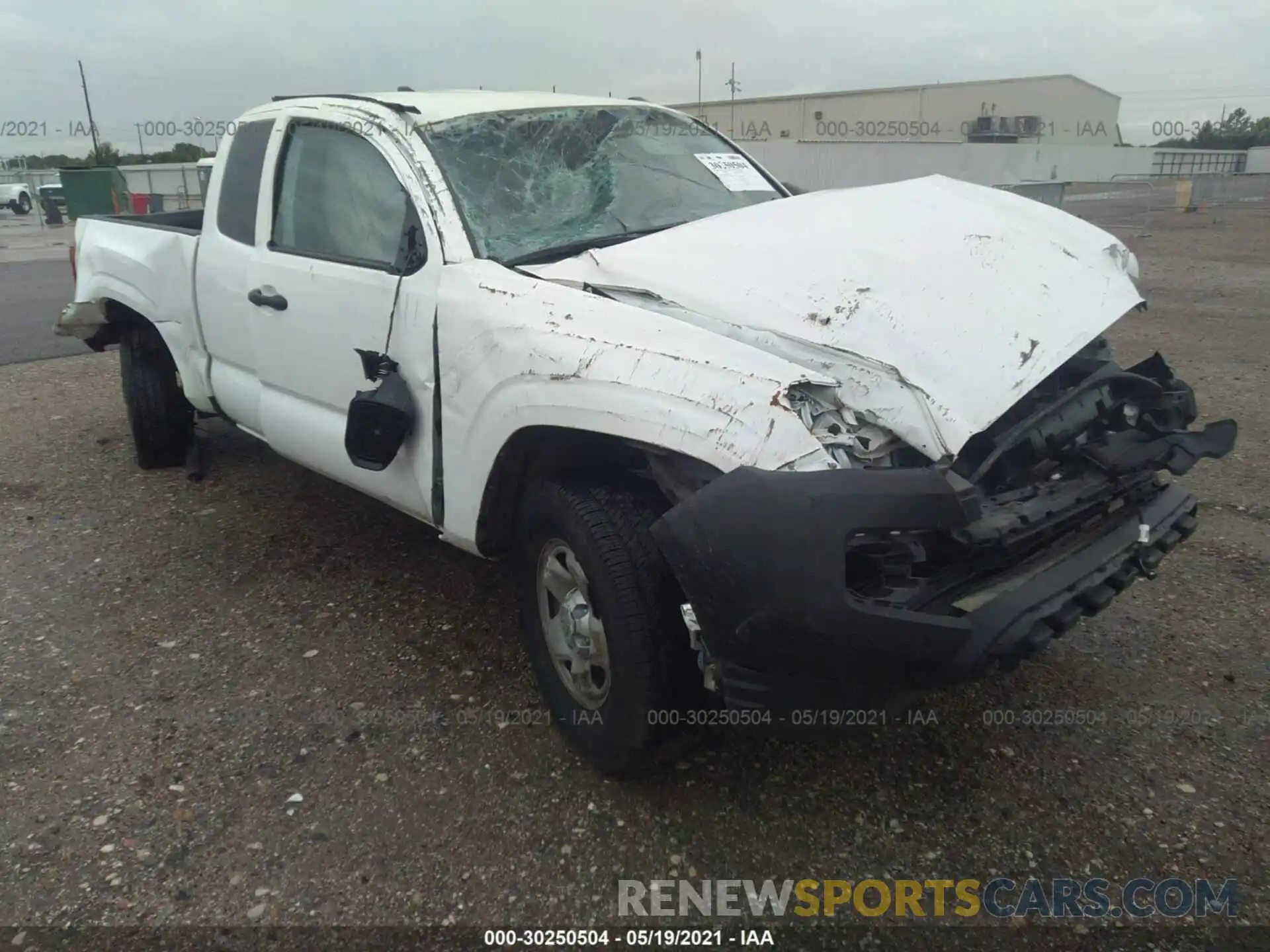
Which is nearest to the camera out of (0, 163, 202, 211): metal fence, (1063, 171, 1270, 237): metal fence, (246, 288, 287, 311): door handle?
(246, 288, 287, 311): door handle

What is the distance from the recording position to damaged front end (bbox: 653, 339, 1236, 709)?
2045 mm

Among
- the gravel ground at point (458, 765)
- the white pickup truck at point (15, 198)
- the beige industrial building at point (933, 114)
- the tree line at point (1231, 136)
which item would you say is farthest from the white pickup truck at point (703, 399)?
the tree line at point (1231, 136)

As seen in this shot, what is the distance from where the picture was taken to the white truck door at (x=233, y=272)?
403 centimetres

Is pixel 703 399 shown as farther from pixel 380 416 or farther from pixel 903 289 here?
pixel 380 416

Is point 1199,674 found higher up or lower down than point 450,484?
lower down

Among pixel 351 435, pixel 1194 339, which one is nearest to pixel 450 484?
pixel 351 435

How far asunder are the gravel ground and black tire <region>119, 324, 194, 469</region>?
1135 mm

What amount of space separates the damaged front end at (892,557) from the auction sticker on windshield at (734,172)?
177 centimetres

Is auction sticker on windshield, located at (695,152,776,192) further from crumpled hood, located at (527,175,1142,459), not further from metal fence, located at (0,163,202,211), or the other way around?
metal fence, located at (0,163,202,211)

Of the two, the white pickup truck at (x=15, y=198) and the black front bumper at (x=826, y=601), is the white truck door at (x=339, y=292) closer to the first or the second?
the black front bumper at (x=826, y=601)

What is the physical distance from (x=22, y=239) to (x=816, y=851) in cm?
2670

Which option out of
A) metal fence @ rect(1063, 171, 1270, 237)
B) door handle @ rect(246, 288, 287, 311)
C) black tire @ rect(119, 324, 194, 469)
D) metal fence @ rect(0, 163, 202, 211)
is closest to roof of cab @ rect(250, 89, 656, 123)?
door handle @ rect(246, 288, 287, 311)

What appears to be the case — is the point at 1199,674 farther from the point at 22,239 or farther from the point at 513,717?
the point at 22,239

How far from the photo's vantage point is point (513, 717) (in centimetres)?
312
